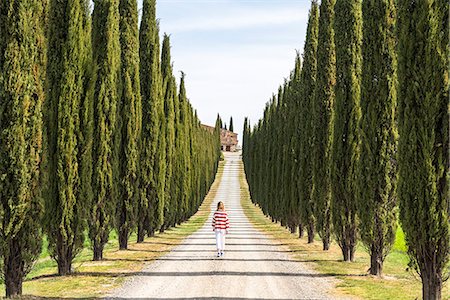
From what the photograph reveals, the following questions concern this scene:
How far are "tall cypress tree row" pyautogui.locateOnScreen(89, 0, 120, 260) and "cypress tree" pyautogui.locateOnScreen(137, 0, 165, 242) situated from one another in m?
7.11

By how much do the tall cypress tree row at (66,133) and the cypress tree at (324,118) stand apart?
9604 millimetres

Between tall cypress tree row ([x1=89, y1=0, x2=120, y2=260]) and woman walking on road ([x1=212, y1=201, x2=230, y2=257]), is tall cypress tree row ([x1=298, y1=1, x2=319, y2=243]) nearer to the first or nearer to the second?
woman walking on road ([x1=212, y1=201, x2=230, y2=257])

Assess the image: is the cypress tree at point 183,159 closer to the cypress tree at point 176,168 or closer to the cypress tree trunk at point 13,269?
the cypress tree at point 176,168

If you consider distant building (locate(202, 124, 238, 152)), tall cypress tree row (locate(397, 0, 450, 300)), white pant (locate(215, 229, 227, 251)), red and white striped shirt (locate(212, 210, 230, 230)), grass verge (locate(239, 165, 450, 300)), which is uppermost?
distant building (locate(202, 124, 238, 152))

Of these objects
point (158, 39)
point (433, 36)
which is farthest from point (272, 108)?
point (433, 36)

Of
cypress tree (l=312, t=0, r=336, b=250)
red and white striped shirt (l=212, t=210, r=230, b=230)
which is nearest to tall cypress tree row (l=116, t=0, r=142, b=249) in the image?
red and white striped shirt (l=212, t=210, r=230, b=230)

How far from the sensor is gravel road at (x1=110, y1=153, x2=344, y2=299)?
11406 mm

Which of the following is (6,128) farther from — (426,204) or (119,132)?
(119,132)

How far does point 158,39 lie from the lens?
25906 mm

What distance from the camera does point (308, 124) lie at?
82.6ft

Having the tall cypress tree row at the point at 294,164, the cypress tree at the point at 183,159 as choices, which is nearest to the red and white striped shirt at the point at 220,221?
the tall cypress tree row at the point at 294,164

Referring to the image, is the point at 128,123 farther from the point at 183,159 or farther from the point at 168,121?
the point at 183,159

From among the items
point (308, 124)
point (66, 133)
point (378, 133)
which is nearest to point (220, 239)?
point (378, 133)

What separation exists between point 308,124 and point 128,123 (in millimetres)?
8667
